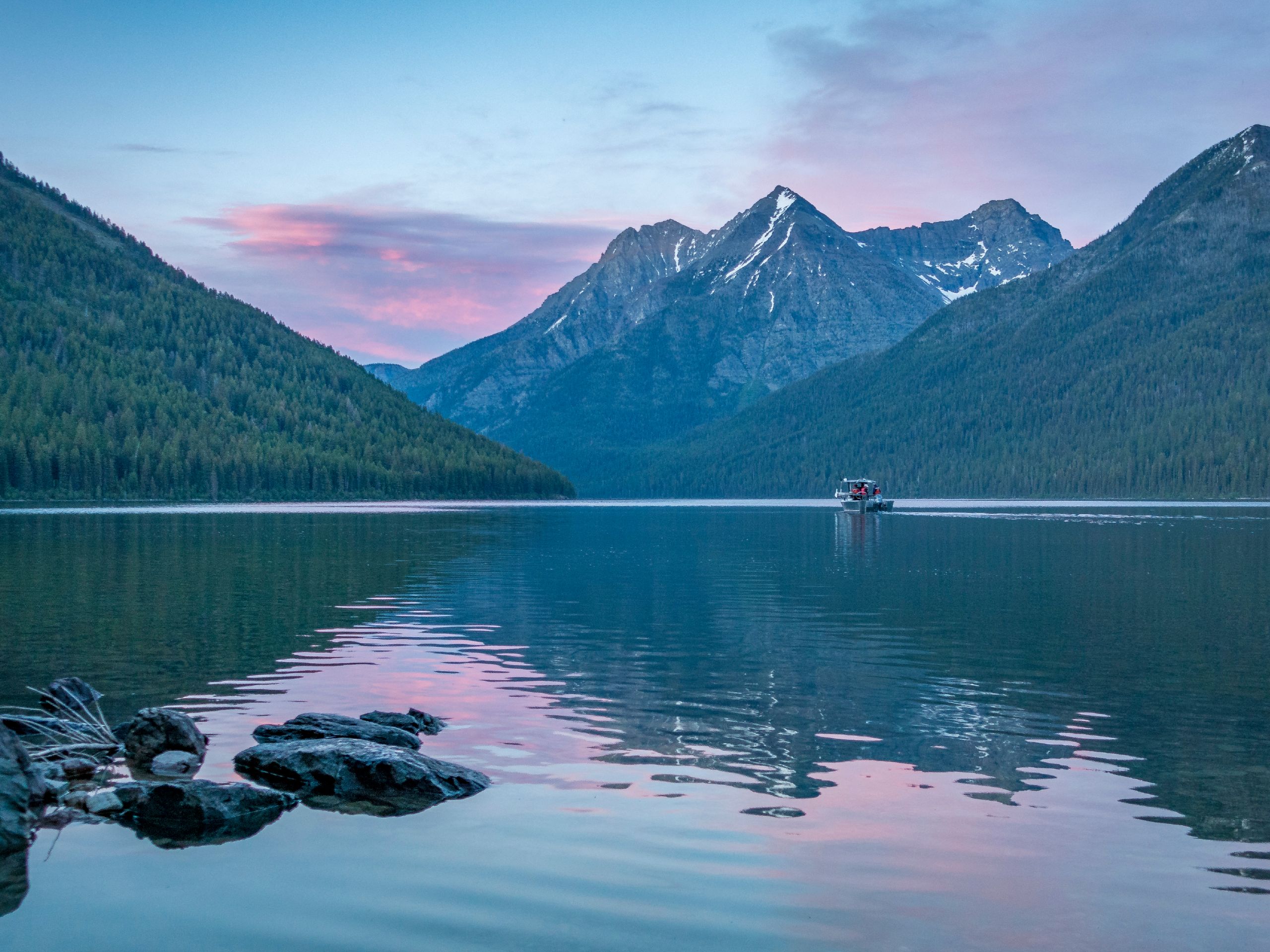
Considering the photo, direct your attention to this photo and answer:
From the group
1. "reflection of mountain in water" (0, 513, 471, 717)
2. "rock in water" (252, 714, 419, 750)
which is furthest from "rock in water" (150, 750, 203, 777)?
"reflection of mountain in water" (0, 513, 471, 717)

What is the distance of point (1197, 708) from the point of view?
34.1m

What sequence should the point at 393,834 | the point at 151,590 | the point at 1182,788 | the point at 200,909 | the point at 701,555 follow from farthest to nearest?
the point at 701,555
the point at 151,590
the point at 1182,788
the point at 393,834
the point at 200,909

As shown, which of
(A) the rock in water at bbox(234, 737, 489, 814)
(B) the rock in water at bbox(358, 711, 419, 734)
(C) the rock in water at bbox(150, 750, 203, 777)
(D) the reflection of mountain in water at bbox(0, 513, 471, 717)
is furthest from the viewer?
(D) the reflection of mountain in water at bbox(0, 513, 471, 717)

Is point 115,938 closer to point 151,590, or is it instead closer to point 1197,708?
point 1197,708

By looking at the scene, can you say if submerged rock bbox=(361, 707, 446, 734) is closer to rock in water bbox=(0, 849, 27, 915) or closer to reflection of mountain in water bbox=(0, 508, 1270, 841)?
reflection of mountain in water bbox=(0, 508, 1270, 841)

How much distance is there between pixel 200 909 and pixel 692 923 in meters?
7.70

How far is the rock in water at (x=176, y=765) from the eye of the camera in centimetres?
2691

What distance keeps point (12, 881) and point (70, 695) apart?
12.1 metres

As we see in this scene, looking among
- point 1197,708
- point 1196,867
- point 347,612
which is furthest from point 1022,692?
point 347,612

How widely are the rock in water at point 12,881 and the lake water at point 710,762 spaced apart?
1.15 ft

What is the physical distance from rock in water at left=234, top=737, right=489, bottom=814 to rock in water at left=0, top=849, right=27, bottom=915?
5.87 m

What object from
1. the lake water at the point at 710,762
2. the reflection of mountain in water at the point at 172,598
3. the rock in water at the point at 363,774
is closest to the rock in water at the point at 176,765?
the lake water at the point at 710,762

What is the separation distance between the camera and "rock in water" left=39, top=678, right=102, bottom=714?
32.1 metres

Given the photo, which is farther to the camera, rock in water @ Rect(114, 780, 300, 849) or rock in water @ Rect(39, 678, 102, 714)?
rock in water @ Rect(39, 678, 102, 714)
